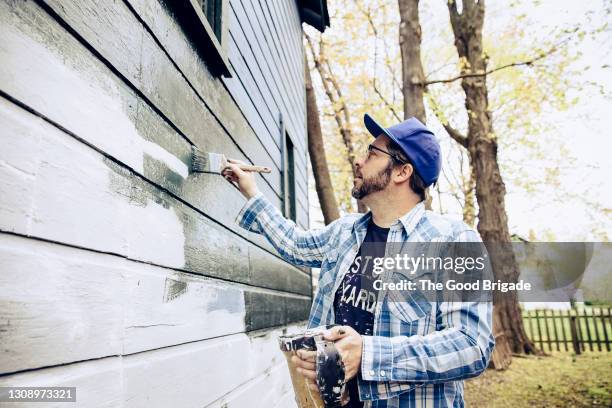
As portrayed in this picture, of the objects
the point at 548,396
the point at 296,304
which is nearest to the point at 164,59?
the point at 296,304

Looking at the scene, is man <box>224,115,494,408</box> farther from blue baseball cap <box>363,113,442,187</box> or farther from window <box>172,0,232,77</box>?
window <box>172,0,232,77</box>

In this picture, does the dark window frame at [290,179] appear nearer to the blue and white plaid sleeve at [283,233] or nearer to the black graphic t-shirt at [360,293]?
the blue and white plaid sleeve at [283,233]

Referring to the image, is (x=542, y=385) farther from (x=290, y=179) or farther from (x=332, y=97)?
(x=332, y=97)

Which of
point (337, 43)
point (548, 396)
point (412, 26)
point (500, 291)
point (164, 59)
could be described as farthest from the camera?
point (337, 43)

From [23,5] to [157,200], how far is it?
0.70 meters

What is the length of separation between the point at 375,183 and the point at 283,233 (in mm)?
601

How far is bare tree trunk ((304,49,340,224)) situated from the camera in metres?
8.35

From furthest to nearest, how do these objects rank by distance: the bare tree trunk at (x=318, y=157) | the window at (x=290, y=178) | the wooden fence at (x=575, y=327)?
the wooden fence at (x=575, y=327), the bare tree trunk at (x=318, y=157), the window at (x=290, y=178)

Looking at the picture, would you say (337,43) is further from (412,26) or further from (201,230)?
(201,230)

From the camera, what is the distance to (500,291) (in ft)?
31.4

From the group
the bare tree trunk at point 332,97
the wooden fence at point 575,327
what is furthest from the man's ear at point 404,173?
the wooden fence at point 575,327

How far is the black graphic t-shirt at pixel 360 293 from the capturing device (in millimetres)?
1875

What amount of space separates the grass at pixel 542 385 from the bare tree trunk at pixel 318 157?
421 cm

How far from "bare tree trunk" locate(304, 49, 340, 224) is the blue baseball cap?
19.8 feet
